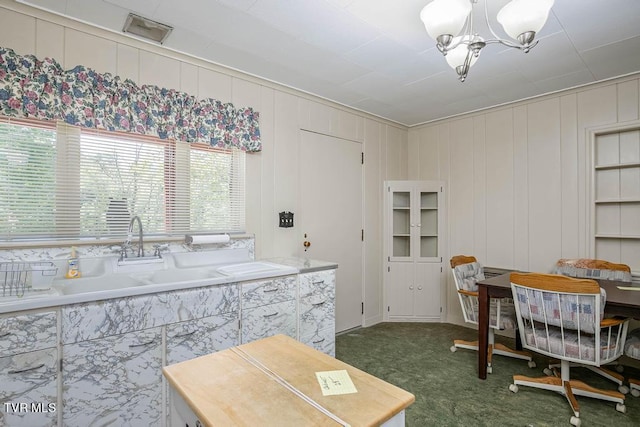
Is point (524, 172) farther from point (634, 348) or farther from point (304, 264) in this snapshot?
point (304, 264)

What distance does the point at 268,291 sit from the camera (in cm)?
241

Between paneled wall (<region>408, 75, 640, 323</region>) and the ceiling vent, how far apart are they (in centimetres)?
339

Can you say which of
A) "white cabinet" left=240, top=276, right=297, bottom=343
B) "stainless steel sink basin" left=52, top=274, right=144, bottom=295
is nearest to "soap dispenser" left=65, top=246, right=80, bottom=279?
"stainless steel sink basin" left=52, top=274, right=144, bottom=295

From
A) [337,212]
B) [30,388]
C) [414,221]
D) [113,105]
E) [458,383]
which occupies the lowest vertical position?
[458,383]

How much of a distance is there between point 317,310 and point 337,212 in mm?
1302

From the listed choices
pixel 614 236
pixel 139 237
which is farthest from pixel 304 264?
pixel 614 236

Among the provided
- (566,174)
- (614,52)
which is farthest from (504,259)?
(614,52)

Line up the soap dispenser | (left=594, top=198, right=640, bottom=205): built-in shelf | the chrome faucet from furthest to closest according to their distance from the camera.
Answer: (left=594, top=198, right=640, bottom=205): built-in shelf → the chrome faucet → the soap dispenser

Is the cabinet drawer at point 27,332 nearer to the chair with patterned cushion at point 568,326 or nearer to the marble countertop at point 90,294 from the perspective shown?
the marble countertop at point 90,294

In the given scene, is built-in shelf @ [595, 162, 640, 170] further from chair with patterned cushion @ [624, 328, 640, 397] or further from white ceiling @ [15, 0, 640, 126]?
chair with patterned cushion @ [624, 328, 640, 397]

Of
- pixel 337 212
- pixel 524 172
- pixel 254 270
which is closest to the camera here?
pixel 254 270

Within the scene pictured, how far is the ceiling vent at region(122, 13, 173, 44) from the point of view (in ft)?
6.93

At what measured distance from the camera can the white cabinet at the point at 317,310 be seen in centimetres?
265

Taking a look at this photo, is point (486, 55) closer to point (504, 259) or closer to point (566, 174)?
point (566, 174)
